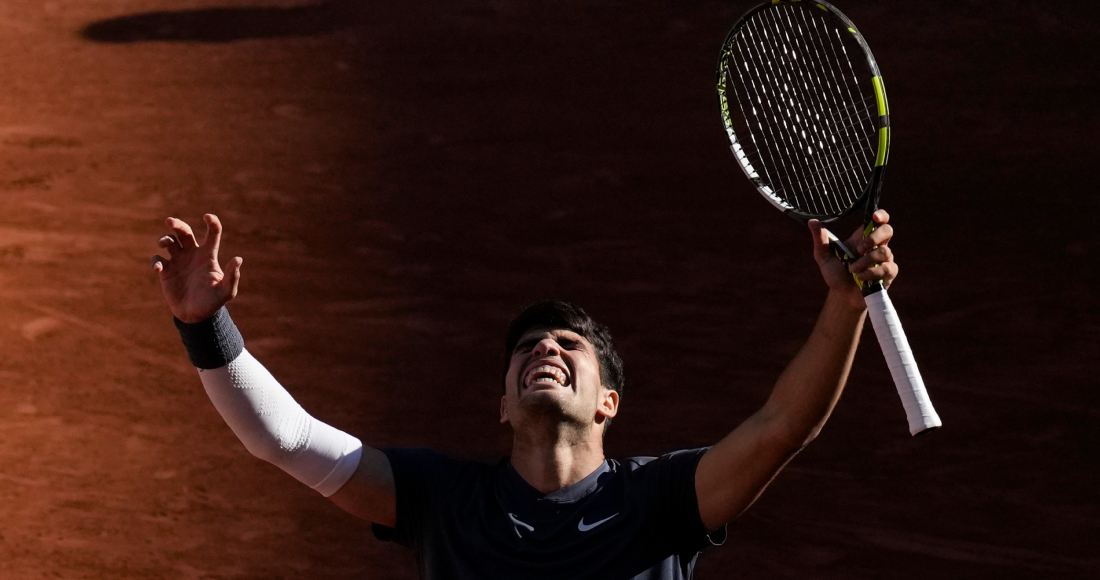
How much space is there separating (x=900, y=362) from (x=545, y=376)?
0.71 meters

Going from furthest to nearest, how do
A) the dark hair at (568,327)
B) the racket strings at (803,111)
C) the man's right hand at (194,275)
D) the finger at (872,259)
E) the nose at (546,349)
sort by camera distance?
the racket strings at (803,111) → the dark hair at (568,327) → the nose at (546,349) → the man's right hand at (194,275) → the finger at (872,259)

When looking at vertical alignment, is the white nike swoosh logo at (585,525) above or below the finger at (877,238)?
below

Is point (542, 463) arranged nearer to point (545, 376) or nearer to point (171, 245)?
point (545, 376)

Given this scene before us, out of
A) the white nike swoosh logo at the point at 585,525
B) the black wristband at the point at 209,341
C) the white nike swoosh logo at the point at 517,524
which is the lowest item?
the white nike swoosh logo at the point at 517,524

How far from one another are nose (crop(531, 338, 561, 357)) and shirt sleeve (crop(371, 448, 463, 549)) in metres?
0.28

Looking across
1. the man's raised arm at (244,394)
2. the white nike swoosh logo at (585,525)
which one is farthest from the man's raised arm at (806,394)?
the man's raised arm at (244,394)

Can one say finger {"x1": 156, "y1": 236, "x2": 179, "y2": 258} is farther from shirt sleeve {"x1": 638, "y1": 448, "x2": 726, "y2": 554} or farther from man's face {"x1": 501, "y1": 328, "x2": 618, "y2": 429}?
shirt sleeve {"x1": 638, "y1": 448, "x2": 726, "y2": 554}

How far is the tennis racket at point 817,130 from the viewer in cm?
203

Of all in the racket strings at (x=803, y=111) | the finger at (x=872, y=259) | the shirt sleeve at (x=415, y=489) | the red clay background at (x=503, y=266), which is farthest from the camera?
the red clay background at (x=503, y=266)

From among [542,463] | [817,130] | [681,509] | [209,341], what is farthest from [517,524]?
[817,130]

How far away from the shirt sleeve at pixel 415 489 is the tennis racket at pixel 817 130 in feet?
2.82

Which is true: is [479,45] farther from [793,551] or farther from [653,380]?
[793,551]

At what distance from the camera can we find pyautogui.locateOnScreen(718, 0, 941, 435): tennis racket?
2031mm

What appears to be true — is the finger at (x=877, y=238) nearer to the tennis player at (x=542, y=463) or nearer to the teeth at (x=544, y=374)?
the tennis player at (x=542, y=463)
